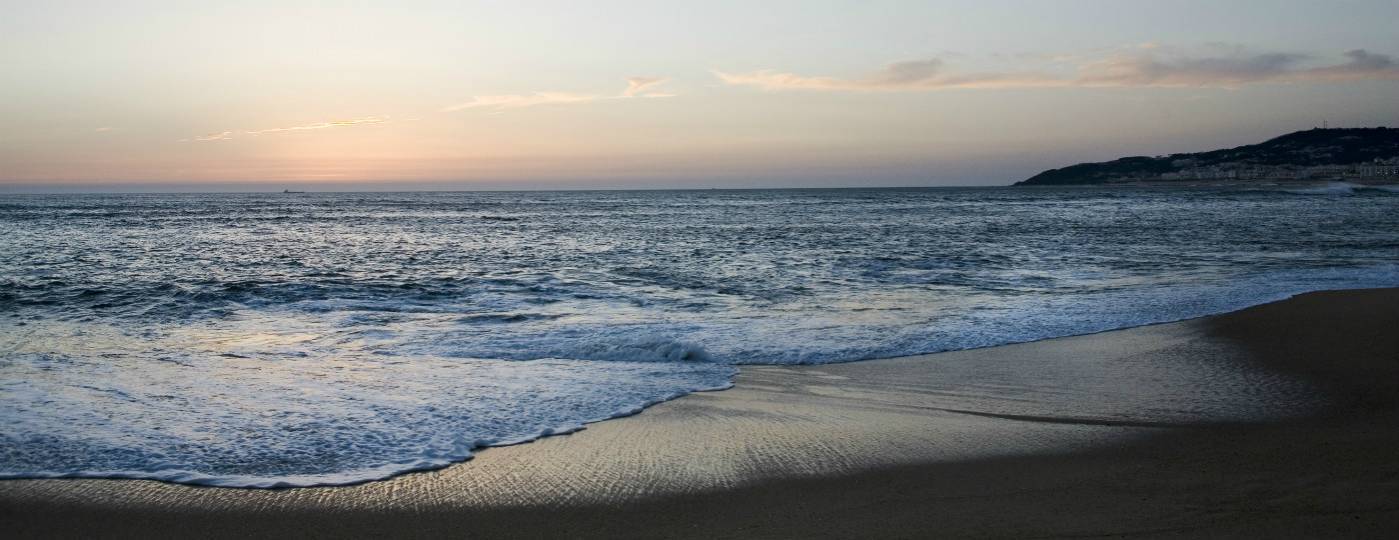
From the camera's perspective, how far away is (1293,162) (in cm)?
15412

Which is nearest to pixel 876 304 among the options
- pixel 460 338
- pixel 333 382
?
pixel 460 338

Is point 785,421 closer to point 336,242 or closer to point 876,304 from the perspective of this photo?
point 876,304

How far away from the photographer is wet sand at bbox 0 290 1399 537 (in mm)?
4297

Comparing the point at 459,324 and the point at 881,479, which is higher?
the point at 881,479

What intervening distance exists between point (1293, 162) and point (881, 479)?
18261cm

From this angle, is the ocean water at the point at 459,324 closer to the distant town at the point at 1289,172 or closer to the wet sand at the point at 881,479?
the wet sand at the point at 881,479

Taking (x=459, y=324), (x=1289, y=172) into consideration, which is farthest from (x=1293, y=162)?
(x=459, y=324)

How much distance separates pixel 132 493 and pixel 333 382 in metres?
3.10

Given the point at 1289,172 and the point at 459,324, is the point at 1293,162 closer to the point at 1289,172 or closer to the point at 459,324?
the point at 1289,172

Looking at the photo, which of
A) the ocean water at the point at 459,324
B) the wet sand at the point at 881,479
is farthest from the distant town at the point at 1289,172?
the wet sand at the point at 881,479

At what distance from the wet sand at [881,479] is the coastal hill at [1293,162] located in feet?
487

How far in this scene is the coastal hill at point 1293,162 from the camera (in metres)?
139

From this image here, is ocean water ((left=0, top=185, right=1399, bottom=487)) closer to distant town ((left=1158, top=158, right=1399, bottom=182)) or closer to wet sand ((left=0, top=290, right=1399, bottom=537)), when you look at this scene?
wet sand ((left=0, top=290, right=1399, bottom=537))

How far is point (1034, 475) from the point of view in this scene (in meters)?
5.05
